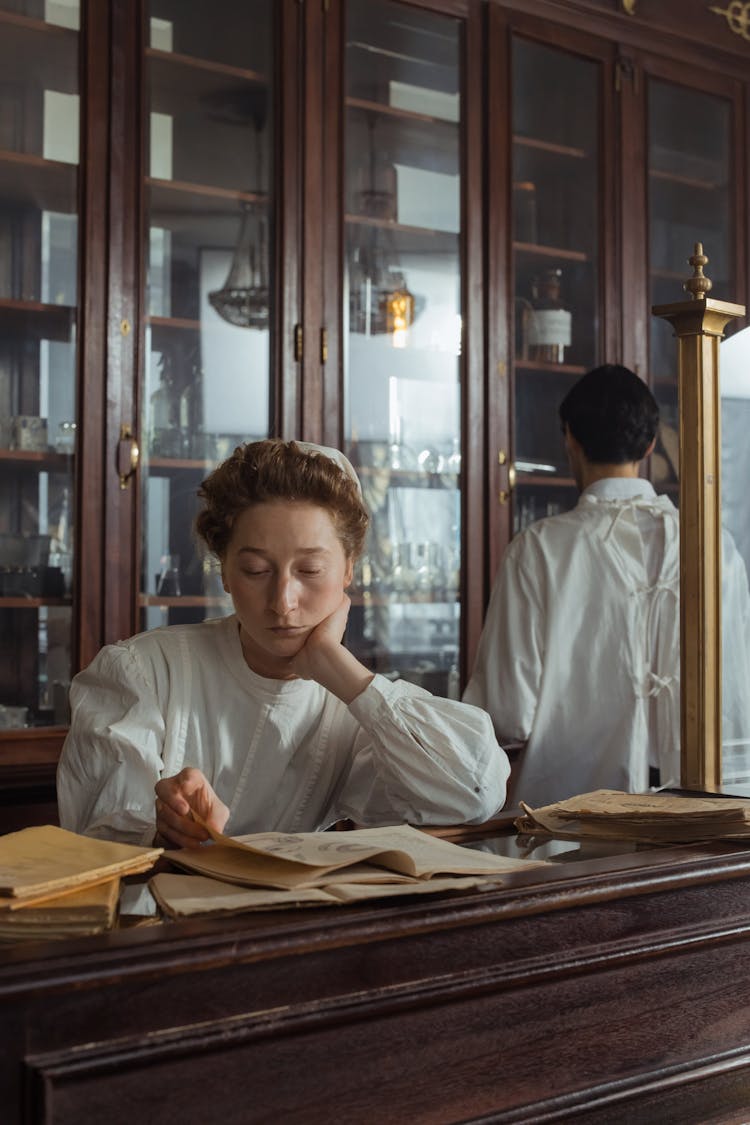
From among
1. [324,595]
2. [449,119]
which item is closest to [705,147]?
[449,119]

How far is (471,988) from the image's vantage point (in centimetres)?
94

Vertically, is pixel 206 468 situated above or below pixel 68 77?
below

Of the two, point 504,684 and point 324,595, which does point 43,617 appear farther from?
point 324,595

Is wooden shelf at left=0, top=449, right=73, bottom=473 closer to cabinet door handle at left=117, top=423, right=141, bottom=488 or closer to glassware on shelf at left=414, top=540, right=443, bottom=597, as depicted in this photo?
cabinet door handle at left=117, top=423, right=141, bottom=488

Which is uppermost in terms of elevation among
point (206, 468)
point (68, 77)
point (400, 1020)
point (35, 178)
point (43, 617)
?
point (68, 77)

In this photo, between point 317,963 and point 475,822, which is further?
point 475,822

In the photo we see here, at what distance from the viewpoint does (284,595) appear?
1.53 meters

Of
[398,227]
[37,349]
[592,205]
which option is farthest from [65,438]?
[592,205]

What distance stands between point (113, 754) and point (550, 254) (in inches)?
94.3

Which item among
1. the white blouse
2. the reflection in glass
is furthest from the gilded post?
the white blouse

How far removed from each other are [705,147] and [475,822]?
285 centimetres

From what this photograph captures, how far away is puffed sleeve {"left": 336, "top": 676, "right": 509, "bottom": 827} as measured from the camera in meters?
1.51

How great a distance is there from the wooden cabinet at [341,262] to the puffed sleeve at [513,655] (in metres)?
0.79

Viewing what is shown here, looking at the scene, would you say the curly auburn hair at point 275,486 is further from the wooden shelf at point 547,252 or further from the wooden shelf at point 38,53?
the wooden shelf at point 547,252
